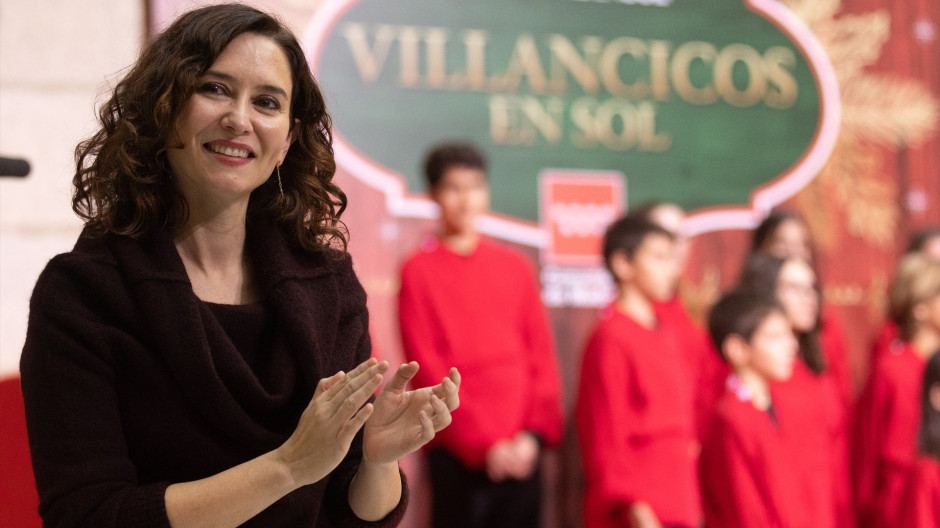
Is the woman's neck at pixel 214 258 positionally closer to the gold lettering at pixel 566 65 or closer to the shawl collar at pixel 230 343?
the shawl collar at pixel 230 343

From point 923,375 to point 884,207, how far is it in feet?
1.98

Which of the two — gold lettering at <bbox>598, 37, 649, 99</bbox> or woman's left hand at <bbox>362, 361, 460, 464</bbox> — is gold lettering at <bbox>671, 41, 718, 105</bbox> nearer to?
gold lettering at <bbox>598, 37, 649, 99</bbox>

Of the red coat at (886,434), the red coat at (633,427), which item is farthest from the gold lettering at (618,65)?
the red coat at (886,434)

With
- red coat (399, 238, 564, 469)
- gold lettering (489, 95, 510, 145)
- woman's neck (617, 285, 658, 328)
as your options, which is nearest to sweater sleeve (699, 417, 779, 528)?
woman's neck (617, 285, 658, 328)

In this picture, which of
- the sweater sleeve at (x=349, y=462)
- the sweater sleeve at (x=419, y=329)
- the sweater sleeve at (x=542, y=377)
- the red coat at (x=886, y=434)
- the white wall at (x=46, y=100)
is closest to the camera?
the sweater sleeve at (x=349, y=462)

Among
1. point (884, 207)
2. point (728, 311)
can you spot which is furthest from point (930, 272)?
point (728, 311)

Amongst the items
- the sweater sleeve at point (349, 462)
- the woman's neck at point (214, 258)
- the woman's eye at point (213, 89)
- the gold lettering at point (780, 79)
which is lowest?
the sweater sleeve at point (349, 462)

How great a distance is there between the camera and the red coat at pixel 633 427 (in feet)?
9.85

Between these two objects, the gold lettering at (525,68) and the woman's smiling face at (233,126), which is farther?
the gold lettering at (525,68)

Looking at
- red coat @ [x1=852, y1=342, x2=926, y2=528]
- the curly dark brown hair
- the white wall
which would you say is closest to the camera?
the curly dark brown hair

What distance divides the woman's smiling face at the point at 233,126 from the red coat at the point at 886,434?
9.31ft

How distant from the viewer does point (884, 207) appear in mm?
3715

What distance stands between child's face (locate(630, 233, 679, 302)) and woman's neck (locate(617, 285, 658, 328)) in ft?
0.06

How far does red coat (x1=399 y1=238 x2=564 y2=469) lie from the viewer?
297 centimetres
